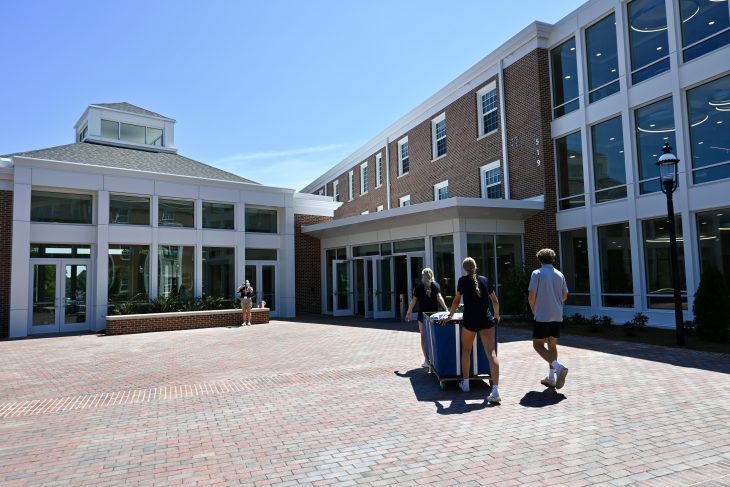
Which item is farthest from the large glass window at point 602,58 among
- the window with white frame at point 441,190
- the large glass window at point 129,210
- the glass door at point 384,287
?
the large glass window at point 129,210

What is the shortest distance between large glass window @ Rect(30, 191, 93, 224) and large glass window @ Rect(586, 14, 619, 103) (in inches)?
678

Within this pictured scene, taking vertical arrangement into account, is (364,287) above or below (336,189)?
below

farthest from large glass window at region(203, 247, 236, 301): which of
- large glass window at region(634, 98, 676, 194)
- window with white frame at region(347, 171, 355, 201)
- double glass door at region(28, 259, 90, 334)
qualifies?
window with white frame at region(347, 171, 355, 201)

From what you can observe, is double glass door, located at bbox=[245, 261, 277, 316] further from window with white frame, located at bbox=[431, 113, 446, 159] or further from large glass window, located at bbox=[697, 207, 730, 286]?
large glass window, located at bbox=[697, 207, 730, 286]

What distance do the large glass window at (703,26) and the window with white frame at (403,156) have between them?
1450 cm

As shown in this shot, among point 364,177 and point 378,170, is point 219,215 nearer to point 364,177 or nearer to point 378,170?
point 378,170

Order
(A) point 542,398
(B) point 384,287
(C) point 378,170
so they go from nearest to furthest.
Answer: (A) point 542,398, (B) point 384,287, (C) point 378,170

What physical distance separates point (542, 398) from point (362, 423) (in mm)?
2405

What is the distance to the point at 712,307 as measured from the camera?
10453 millimetres

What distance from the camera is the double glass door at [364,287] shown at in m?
18.6

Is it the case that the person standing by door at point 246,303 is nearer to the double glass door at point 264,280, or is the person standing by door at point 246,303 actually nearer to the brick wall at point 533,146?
the double glass door at point 264,280

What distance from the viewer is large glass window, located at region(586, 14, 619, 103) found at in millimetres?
14949

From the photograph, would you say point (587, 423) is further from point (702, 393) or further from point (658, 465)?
point (702, 393)

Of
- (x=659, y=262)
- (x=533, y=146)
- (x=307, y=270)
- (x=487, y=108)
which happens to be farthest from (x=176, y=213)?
(x=659, y=262)
